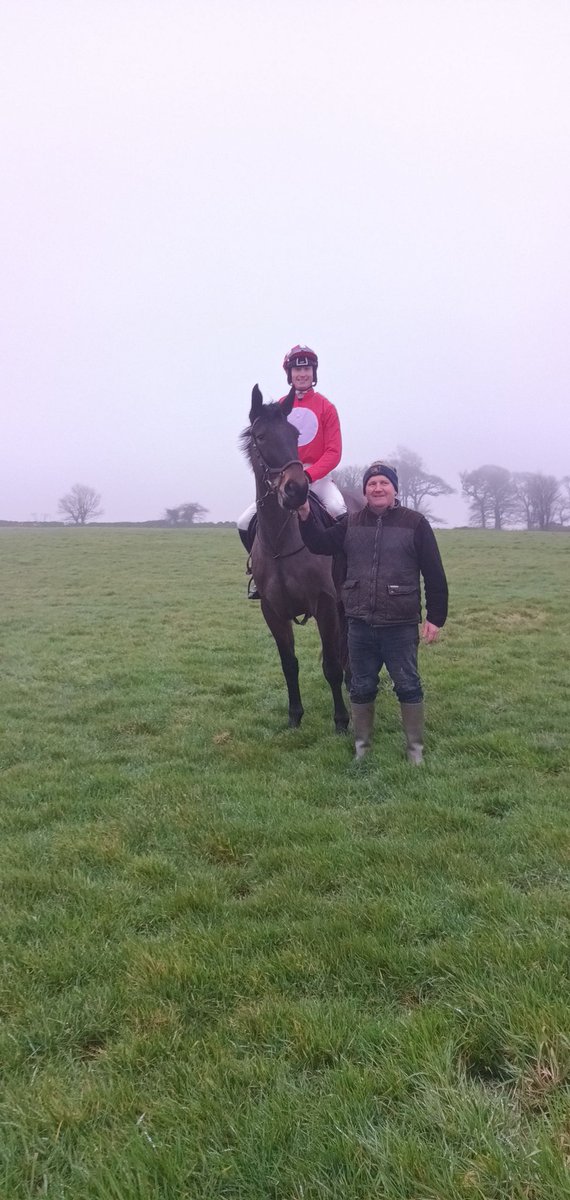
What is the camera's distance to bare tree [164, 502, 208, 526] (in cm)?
8379

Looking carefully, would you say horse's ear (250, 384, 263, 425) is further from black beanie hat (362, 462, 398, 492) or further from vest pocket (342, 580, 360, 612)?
vest pocket (342, 580, 360, 612)

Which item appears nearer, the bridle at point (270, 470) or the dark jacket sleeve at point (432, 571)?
the dark jacket sleeve at point (432, 571)

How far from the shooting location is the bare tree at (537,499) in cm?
8412

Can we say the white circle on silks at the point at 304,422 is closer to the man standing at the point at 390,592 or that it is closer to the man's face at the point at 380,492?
the man standing at the point at 390,592

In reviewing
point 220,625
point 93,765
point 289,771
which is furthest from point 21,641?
point 289,771

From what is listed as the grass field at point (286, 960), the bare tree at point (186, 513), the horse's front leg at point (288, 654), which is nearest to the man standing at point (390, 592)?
the grass field at point (286, 960)

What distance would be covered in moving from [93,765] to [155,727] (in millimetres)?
1460

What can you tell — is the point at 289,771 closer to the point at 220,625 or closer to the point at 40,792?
the point at 40,792

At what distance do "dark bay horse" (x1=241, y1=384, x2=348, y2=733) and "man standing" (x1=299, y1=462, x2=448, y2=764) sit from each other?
73 centimetres

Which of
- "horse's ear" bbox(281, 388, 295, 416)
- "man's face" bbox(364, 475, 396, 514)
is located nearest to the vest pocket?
"man's face" bbox(364, 475, 396, 514)

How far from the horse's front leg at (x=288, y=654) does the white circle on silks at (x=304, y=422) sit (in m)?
1.97

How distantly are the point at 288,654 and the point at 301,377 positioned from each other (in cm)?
325

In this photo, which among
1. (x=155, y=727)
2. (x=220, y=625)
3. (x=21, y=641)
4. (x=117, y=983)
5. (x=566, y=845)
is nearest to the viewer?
(x=117, y=983)

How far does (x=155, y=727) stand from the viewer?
8.11 metres
